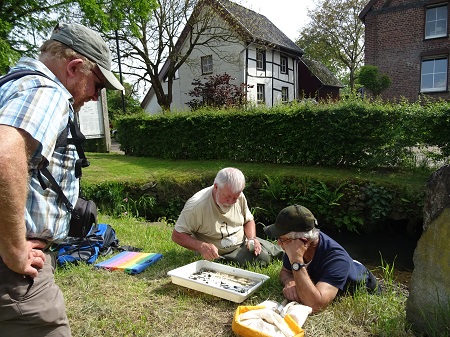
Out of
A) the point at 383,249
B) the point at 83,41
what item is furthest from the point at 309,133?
the point at 83,41

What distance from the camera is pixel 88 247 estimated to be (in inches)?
163

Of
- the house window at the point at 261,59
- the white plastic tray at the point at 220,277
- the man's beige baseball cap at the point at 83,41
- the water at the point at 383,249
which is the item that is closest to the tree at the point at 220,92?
the house window at the point at 261,59

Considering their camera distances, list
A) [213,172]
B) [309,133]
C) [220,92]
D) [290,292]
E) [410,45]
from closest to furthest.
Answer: [290,292], [213,172], [309,133], [220,92], [410,45]

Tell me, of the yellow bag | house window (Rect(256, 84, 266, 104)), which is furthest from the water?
house window (Rect(256, 84, 266, 104))

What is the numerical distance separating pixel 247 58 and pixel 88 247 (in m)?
19.1

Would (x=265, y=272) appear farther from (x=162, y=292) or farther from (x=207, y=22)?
(x=207, y=22)

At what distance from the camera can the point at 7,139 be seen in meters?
1.31

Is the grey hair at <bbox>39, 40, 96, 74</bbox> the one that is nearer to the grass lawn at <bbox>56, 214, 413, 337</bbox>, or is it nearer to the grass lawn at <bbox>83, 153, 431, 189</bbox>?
the grass lawn at <bbox>56, 214, 413, 337</bbox>

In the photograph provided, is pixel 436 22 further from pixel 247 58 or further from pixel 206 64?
pixel 206 64

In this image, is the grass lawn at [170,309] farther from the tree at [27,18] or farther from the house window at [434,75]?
the house window at [434,75]

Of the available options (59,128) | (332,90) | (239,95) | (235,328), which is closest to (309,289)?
(235,328)

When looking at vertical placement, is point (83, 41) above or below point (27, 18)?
below

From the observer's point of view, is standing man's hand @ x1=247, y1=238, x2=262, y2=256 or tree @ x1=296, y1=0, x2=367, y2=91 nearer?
standing man's hand @ x1=247, y1=238, x2=262, y2=256

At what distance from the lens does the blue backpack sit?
154 inches
